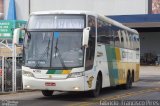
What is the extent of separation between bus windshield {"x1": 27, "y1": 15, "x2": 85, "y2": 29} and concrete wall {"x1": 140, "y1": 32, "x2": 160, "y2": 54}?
152 feet

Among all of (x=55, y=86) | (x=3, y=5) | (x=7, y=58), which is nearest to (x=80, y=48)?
(x=55, y=86)

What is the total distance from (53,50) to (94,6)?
150 ft

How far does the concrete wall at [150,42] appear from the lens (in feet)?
209

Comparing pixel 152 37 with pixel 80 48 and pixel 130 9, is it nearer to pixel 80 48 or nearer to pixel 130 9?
pixel 130 9

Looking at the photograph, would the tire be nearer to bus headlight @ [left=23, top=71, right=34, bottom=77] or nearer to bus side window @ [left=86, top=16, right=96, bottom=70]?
bus side window @ [left=86, top=16, right=96, bottom=70]

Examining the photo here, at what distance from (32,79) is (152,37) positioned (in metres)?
47.8

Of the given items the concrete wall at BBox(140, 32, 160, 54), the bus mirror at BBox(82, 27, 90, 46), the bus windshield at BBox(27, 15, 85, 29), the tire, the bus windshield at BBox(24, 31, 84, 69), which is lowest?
the concrete wall at BBox(140, 32, 160, 54)

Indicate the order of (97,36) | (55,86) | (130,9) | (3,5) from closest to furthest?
(55,86) → (97,36) → (130,9) → (3,5)

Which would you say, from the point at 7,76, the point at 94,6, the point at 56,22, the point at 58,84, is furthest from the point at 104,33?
the point at 94,6

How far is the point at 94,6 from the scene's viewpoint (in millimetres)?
62969

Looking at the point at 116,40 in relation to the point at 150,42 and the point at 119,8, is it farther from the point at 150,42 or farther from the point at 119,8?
the point at 150,42

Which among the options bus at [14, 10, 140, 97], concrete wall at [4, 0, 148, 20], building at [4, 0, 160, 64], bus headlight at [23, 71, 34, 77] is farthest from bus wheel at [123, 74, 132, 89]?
concrete wall at [4, 0, 148, 20]

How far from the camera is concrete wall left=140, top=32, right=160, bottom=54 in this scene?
6369 cm

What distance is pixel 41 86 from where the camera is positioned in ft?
57.7
